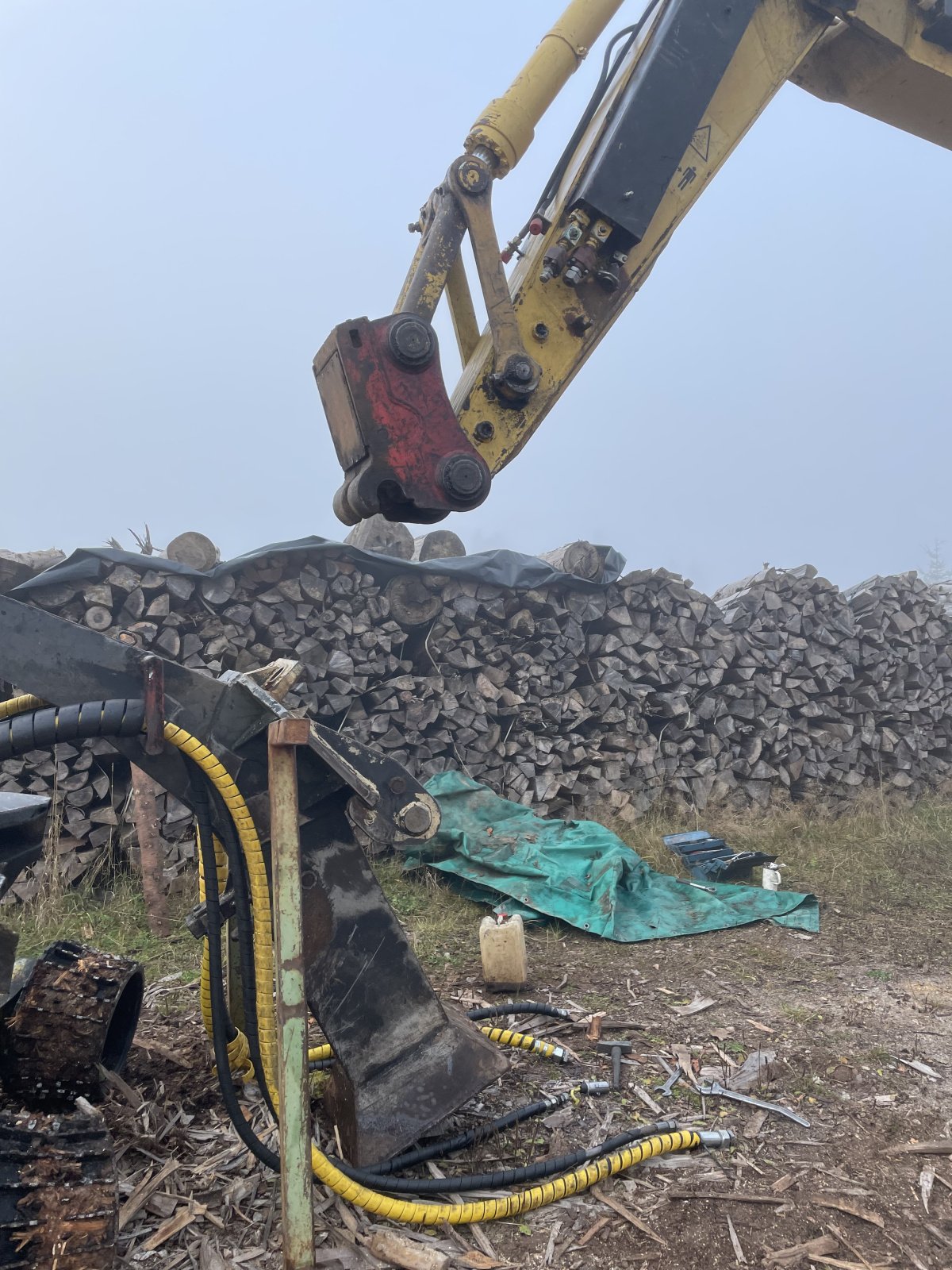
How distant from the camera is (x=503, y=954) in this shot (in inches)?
154

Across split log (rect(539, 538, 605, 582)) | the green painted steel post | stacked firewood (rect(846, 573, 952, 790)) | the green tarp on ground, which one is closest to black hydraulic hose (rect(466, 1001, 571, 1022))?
the green tarp on ground

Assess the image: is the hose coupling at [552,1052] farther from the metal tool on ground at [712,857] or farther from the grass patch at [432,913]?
the metal tool on ground at [712,857]

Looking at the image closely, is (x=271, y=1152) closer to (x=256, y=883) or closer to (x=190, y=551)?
(x=256, y=883)

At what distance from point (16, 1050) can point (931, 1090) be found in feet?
9.97

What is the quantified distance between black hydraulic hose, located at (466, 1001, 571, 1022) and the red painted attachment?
6.54 ft

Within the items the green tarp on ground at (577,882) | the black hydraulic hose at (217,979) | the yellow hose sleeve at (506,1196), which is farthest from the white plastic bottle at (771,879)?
the black hydraulic hose at (217,979)

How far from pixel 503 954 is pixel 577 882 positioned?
143cm

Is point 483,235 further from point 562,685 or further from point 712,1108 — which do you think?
point 562,685

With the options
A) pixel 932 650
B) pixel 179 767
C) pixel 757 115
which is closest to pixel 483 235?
pixel 757 115

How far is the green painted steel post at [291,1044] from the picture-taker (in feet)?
6.20

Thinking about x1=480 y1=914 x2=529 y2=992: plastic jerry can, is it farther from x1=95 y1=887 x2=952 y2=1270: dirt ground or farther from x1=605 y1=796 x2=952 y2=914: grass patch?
x1=605 y1=796 x2=952 y2=914: grass patch

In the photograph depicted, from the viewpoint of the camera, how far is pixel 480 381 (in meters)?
3.21

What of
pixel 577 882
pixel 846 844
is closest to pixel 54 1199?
pixel 577 882

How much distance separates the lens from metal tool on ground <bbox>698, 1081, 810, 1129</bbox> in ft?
9.27
